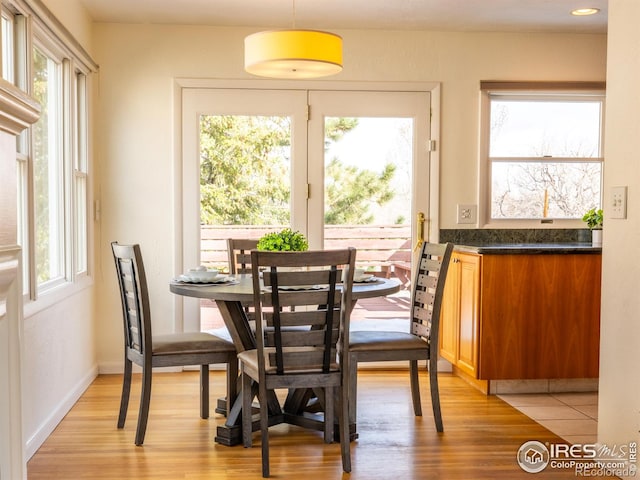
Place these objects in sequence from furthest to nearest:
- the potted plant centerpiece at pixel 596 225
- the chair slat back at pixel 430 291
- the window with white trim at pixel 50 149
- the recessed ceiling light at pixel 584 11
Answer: the potted plant centerpiece at pixel 596 225, the recessed ceiling light at pixel 584 11, the chair slat back at pixel 430 291, the window with white trim at pixel 50 149

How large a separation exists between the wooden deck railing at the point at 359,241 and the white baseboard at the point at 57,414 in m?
1.11

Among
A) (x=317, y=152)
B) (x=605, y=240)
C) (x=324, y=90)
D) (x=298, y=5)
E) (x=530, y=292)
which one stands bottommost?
(x=530, y=292)

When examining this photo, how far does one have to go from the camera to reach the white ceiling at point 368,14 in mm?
4414

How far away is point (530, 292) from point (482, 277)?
0.30 metres

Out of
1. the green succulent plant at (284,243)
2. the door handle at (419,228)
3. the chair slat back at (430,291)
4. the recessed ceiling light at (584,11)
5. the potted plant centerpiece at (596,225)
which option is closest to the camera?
the green succulent plant at (284,243)

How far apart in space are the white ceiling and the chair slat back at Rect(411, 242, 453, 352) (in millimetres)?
1639

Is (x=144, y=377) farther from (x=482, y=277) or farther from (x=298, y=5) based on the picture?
(x=298, y=5)

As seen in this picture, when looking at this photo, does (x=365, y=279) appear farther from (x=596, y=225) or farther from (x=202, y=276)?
(x=596, y=225)

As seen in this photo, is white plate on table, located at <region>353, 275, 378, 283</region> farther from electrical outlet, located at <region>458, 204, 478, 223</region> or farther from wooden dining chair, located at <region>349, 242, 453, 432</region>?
electrical outlet, located at <region>458, 204, 478, 223</region>

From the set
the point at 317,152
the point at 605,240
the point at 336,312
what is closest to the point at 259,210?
the point at 317,152

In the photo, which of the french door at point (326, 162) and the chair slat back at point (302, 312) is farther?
the french door at point (326, 162)

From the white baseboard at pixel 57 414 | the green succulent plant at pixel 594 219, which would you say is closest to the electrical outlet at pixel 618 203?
the green succulent plant at pixel 594 219

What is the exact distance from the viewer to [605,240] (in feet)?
10.1

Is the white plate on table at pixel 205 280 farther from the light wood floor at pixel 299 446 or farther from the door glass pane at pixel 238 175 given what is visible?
the door glass pane at pixel 238 175
